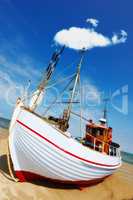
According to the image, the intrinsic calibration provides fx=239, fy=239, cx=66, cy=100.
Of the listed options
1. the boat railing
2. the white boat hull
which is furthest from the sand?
the boat railing

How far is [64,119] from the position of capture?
610 inches

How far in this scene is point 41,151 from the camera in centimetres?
1112

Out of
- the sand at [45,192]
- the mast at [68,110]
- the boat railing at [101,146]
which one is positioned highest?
the mast at [68,110]

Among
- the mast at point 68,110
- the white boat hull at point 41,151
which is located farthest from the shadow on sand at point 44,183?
the mast at point 68,110

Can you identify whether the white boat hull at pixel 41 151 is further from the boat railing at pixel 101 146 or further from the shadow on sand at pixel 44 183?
the boat railing at pixel 101 146

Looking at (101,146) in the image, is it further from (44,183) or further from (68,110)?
(44,183)

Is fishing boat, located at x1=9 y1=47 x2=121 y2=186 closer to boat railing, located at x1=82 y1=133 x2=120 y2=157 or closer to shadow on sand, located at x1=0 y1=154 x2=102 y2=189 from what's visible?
shadow on sand, located at x1=0 y1=154 x2=102 y2=189

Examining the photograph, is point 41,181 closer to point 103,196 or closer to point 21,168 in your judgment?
point 21,168

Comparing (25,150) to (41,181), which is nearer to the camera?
(25,150)

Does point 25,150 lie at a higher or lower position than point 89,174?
higher

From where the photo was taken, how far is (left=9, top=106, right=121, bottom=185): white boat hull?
1115 cm

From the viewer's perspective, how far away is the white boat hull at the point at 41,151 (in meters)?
11.1

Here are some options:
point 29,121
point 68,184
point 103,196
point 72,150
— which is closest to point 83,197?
point 68,184

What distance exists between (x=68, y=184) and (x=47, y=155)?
2533mm
